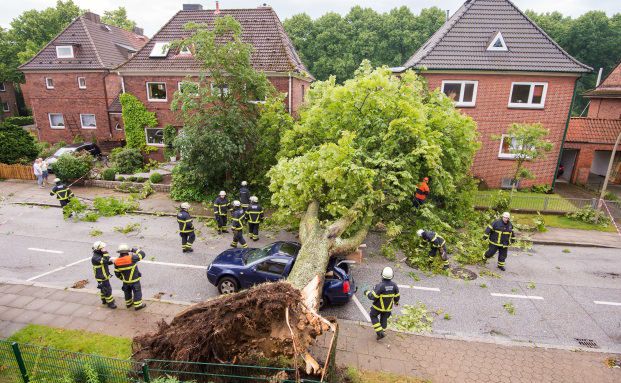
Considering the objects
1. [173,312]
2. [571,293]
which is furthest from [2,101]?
[571,293]

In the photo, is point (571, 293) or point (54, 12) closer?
point (571, 293)

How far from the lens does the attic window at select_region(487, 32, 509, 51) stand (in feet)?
57.0

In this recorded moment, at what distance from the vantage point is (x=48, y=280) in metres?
9.51

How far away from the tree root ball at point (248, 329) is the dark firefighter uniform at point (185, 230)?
542 centimetres

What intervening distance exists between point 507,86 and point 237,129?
12.7m

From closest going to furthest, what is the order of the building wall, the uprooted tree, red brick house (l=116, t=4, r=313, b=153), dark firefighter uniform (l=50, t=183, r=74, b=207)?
the uprooted tree
dark firefighter uniform (l=50, t=183, r=74, b=207)
the building wall
red brick house (l=116, t=4, r=313, b=153)

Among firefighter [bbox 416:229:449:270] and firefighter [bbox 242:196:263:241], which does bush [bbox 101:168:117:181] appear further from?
firefighter [bbox 416:229:449:270]

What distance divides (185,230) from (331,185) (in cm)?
459

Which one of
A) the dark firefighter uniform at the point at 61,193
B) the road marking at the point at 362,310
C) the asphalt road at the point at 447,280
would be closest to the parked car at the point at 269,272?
the road marking at the point at 362,310

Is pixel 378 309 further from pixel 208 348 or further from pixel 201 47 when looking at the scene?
pixel 201 47

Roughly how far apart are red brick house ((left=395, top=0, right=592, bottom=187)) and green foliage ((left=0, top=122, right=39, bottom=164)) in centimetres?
2001

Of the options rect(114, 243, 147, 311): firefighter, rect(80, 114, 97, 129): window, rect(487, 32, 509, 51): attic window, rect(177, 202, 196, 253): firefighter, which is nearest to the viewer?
rect(114, 243, 147, 311): firefighter

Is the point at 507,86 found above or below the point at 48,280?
above

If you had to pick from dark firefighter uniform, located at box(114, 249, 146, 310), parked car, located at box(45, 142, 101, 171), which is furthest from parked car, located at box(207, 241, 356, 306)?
parked car, located at box(45, 142, 101, 171)
